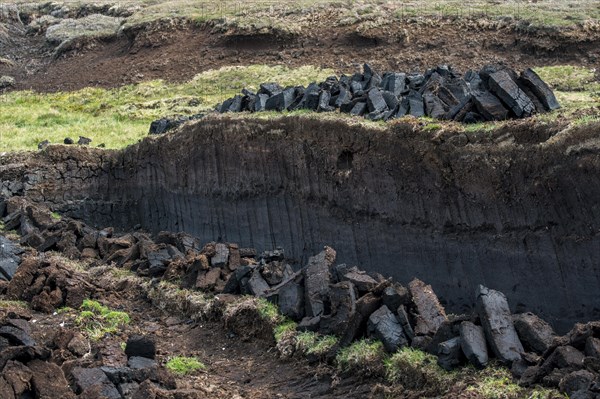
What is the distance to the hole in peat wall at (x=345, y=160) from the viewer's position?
18.2 meters

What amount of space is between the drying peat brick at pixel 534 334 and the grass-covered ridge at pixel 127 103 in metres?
12.5

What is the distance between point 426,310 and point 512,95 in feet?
19.0

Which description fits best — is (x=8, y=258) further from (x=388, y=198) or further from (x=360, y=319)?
(x=360, y=319)

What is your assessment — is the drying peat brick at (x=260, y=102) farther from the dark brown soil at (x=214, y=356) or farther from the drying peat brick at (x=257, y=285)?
the drying peat brick at (x=257, y=285)

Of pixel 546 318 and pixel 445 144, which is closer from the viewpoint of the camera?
pixel 546 318

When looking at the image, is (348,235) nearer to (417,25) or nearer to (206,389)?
(206,389)

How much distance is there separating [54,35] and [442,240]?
3666 cm

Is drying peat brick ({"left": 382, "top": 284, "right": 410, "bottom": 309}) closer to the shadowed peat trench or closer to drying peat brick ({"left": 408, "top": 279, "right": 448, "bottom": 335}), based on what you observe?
drying peat brick ({"left": 408, "top": 279, "right": 448, "bottom": 335})

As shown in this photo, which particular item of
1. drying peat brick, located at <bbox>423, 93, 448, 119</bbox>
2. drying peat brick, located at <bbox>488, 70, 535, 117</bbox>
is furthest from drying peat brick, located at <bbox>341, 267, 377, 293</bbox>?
drying peat brick, located at <bbox>423, 93, 448, 119</bbox>

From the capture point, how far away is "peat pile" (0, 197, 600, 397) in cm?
980

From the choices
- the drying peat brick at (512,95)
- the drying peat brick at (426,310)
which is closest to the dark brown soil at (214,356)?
the drying peat brick at (426,310)

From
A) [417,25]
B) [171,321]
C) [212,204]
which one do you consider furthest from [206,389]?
[417,25]

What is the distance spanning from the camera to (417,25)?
34.9 m

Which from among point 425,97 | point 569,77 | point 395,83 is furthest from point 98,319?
point 569,77
